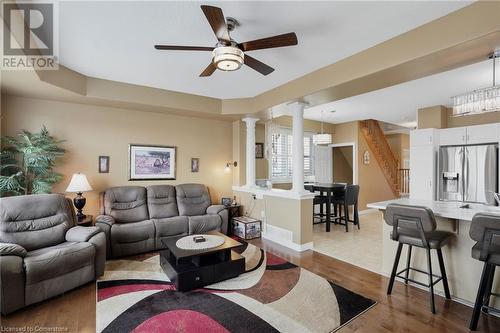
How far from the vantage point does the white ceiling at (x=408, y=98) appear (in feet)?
12.3

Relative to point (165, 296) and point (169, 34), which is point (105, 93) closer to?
point (169, 34)

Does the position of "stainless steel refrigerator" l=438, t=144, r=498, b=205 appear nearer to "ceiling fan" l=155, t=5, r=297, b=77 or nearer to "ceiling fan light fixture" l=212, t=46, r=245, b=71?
"ceiling fan" l=155, t=5, r=297, b=77

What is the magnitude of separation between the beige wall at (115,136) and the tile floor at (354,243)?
93.8 inches

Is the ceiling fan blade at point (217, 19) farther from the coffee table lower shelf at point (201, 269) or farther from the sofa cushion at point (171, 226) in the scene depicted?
the sofa cushion at point (171, 226)

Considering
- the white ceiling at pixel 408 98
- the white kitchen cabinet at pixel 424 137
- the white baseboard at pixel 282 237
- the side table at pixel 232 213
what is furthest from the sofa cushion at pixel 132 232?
the white kitchen cabinet at pixel 424 137

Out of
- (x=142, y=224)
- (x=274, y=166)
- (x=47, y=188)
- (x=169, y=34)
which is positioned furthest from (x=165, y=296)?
(x=274, y=166)

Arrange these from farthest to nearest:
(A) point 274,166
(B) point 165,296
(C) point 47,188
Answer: (A) point 274,166 → (C) point 47,188 → (B) point 165,296

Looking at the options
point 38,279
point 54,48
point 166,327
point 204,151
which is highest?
point 54,48

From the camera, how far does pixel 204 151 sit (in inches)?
217

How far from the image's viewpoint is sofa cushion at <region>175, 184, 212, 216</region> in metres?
4.69

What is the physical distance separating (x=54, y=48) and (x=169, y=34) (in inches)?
58.6

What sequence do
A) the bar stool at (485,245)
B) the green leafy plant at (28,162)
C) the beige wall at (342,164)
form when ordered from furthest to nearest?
the beige wall at (342,164) < the green leafy plant at (28,162) < the bar stool at (485,245)

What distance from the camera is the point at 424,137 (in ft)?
17.3

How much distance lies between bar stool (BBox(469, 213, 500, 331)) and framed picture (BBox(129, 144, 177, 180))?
467 centimetres
